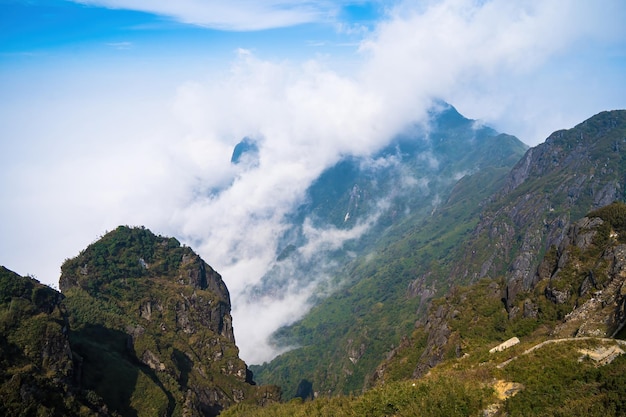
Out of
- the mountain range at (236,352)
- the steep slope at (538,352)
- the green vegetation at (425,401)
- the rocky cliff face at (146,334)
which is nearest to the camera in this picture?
the steep slope at (538,352)

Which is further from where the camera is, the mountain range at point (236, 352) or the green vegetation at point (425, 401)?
the mountain range at point (236, 352)

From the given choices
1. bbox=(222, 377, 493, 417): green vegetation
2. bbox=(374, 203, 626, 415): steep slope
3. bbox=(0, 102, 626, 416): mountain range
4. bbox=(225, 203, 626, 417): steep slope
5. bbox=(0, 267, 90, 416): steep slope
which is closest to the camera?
bbox=(225, 203, 626, 417): steep slope

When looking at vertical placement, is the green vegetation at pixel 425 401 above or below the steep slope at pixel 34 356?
below

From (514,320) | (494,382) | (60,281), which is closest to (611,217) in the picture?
(514,320)

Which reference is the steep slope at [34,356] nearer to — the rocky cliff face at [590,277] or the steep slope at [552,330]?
the steep slope at [552,330]

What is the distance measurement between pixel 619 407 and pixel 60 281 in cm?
17750

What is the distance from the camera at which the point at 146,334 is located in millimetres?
147000

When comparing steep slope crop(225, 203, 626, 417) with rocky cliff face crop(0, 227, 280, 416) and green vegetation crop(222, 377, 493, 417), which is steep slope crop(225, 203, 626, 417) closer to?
green vegetation crop(222, 377, 493, 417)

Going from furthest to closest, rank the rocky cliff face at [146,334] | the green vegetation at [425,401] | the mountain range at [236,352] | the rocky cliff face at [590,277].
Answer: the rocky cliff face at [146,334] → the rocky cliff face at [590,277] → the mountain range at [236,352] → the green vegetation at [425,401]

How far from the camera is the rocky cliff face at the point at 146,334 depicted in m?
115

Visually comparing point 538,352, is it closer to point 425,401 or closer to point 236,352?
point 425,401

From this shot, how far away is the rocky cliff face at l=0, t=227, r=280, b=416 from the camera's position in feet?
376

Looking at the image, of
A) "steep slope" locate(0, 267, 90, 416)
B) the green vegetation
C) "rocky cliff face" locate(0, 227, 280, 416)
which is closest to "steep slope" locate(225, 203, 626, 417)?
the green vegetation

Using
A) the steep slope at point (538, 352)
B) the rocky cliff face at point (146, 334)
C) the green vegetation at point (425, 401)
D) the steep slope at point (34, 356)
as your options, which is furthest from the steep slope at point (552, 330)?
the steep slope at point (34, 356)
